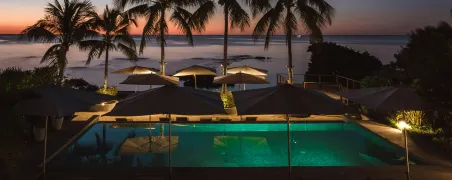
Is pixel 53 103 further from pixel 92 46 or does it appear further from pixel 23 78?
pixel 92 46

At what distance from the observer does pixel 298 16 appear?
17.7m

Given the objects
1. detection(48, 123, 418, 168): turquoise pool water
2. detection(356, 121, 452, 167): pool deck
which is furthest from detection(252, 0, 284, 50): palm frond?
detection(356, 121, 452, 167): pool deck

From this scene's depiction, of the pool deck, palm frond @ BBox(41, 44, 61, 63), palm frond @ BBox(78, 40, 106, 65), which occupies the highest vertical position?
palm frond @ BBox(78, 40, 106, 65)

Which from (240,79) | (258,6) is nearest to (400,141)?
(240,79)

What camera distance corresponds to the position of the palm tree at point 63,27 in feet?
56.4

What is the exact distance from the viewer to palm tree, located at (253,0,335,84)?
691 inches

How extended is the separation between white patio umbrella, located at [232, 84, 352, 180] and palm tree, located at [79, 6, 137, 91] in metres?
13.1

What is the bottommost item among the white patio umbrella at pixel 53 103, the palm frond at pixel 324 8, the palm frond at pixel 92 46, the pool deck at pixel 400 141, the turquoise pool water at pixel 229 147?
the turquoise pool water at pixel 229 147

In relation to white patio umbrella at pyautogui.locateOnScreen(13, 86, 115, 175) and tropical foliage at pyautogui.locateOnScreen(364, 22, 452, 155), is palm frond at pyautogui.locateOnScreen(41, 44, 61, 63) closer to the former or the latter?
white patio umbrella at pyautogui.locateOnScreen(13, 86, 115, 175)

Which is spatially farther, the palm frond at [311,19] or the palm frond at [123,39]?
the palm frond at [123,39]

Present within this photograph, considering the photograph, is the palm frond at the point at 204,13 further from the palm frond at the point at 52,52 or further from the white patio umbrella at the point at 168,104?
the white patio umbrella at the point at 168,104

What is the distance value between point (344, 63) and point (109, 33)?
28.4 meters

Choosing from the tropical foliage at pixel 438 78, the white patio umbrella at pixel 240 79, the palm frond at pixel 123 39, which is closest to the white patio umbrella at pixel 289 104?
the tropical foliage at pixel 438 78

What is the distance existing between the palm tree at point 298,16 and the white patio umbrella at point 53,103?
11928 mm
